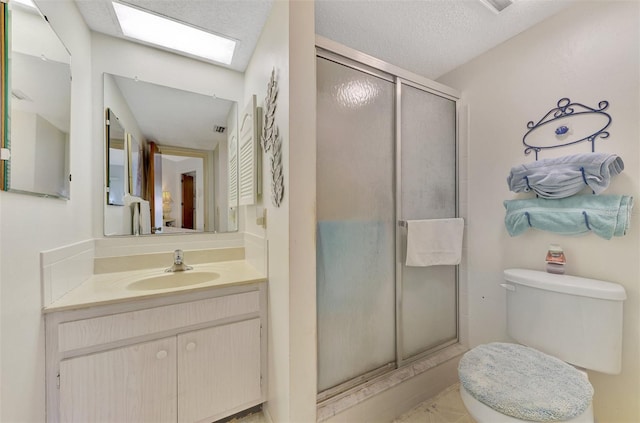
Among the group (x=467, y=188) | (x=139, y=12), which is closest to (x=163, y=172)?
(x=139, y=12)

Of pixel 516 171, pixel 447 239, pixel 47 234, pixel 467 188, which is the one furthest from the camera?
pixel 467 188

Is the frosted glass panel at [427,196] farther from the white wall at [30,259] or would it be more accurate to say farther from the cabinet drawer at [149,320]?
the white wall at [30,259]

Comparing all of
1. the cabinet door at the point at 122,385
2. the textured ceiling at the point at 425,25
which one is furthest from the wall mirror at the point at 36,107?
the textured ceiling at the point at 425,25

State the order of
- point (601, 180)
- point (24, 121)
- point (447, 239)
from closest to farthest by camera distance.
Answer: point (24, 121)
point (601, 180)
point (447, 239)

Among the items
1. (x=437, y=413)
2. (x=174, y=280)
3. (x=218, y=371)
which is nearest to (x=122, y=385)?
(x=218, y=371)

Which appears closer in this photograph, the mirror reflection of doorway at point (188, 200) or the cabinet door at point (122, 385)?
the cabinet door at point (122, 385)

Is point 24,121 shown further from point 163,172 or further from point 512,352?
point 512,352

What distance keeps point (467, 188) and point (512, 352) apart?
1.01m

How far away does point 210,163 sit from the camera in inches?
66.5

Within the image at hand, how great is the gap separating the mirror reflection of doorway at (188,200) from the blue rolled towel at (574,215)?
1.99 m

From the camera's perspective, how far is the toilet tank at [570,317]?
1.04 metres

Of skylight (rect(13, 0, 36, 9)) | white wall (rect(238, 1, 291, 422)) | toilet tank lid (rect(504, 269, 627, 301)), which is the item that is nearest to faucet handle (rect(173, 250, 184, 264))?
white wall (rect(238, 1, 291, 422))

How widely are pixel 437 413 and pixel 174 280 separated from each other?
168 cm

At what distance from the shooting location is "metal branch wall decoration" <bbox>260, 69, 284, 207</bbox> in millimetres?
1094
